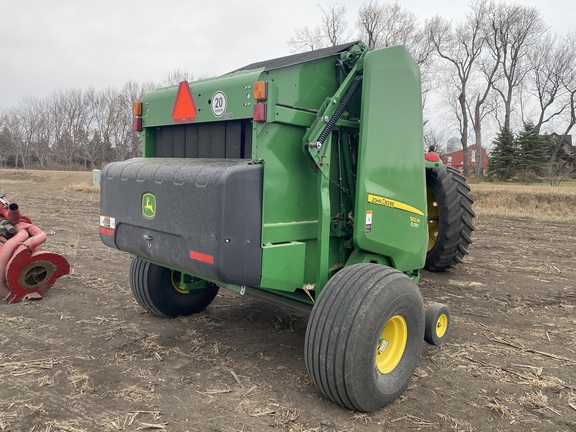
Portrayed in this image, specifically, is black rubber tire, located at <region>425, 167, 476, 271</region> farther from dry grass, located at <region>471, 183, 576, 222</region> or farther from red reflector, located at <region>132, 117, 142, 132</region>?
dry grass, located at <region>471, 183, 576, 222</region>

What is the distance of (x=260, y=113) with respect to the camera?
9.51 feet

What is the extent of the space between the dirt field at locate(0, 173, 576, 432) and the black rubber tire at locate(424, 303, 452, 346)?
16cm

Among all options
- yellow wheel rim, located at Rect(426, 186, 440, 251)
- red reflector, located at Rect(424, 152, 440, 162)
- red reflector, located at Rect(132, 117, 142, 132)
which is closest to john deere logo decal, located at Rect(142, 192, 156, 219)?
red reflector, located at Rect(132, 117, 142, 132)

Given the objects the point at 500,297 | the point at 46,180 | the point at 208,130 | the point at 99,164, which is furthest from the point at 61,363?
the point at 99,164

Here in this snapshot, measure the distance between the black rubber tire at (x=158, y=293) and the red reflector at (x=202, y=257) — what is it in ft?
4.85

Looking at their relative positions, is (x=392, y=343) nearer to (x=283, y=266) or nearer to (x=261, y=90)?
(x=283, y=266)

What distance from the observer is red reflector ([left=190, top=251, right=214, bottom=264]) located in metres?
2.87

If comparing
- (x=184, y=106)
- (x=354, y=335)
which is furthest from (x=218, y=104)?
(x=354, y=335)

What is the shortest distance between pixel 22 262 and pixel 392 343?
3831mm

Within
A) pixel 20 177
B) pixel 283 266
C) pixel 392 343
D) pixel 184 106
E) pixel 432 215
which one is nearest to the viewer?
pixel 283 266

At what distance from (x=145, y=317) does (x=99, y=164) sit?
5852 cm

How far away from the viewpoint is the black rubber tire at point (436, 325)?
363 centimetres

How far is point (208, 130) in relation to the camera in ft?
11.2

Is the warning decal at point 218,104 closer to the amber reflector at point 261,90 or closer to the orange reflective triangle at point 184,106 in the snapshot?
the orange reflective triangle at point 184,106
